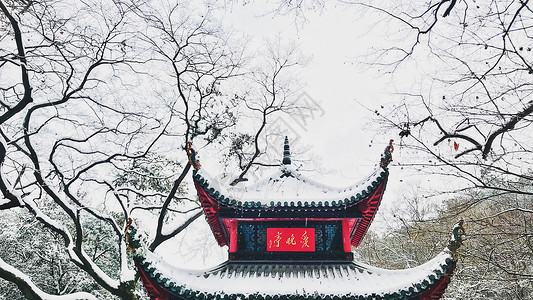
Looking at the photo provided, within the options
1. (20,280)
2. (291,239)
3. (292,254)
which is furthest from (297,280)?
(20,280)

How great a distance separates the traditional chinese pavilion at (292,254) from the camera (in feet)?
17.5

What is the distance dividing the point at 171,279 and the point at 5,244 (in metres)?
13.2

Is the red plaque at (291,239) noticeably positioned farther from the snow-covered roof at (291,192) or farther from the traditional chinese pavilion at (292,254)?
the snow-covered roof at (291,192)

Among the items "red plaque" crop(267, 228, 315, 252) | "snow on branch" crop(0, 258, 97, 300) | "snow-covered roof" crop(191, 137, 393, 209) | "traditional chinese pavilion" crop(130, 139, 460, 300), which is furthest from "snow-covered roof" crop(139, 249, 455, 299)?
"snow on branch" crop(0, 258, 97, 300)

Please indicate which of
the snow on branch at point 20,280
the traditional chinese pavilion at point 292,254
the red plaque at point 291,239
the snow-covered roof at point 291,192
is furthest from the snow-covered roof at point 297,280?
the snow on branch at point 20,280

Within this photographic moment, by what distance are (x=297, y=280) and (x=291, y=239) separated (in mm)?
834

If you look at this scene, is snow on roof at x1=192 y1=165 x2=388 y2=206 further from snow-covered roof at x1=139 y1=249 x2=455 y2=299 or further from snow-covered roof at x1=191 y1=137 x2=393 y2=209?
snow-covered roof at x1=139 y1=249 x2=455 y2=299

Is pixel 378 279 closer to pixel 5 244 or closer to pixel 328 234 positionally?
pixel 328 234

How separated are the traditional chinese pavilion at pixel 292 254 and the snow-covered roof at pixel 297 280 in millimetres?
13

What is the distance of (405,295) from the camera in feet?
17.3

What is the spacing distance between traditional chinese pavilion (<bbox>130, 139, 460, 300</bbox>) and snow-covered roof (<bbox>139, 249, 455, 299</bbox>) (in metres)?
0.01

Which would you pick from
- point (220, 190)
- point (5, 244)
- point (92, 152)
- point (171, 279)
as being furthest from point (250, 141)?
point (5, 244)

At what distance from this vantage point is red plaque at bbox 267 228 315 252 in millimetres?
6387

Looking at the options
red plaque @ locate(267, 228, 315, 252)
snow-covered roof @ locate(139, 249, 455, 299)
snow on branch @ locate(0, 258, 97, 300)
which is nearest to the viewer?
snow-covered roof @ locate(139, 249, 455, 299)
